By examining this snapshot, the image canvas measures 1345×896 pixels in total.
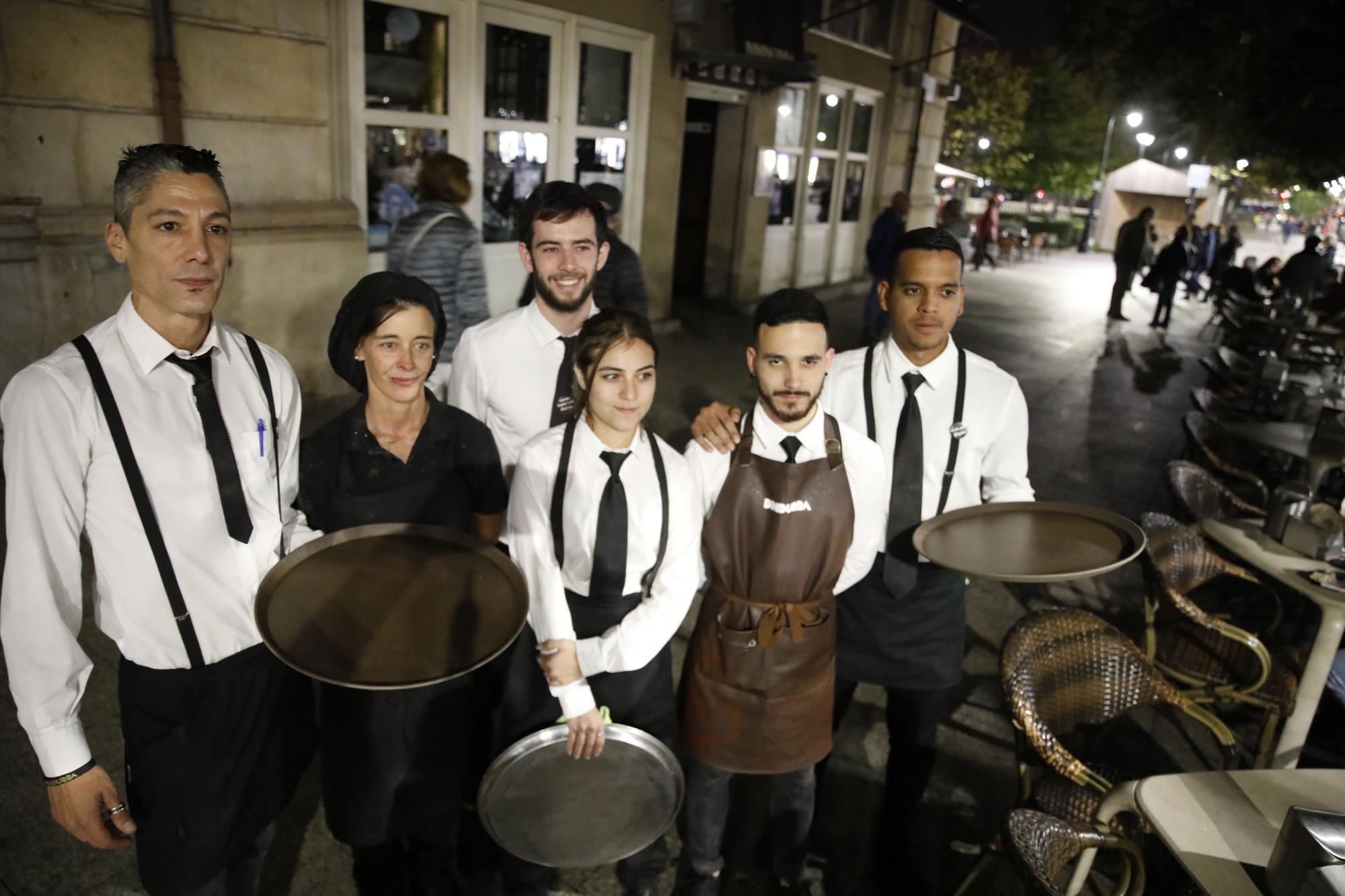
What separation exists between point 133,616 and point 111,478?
30 centimetres

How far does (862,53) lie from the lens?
1343cm

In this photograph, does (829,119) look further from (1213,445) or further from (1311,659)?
(1311,659)

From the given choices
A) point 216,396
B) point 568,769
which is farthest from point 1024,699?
point 216,396

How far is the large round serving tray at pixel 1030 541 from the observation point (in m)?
2.39

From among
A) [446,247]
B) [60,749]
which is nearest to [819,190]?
[446,247]

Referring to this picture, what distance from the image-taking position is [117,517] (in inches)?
67.3

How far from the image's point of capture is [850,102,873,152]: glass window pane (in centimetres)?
1401

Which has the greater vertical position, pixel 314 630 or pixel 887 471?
pixel 887 471

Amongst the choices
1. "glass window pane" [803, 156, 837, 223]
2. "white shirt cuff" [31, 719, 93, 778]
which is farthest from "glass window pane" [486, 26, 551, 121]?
"white shirt cuff" [31, 719, 93, 778]

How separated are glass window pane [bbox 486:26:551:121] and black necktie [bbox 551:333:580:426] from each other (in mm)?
5662

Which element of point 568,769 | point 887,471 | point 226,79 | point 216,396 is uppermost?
point 226,79

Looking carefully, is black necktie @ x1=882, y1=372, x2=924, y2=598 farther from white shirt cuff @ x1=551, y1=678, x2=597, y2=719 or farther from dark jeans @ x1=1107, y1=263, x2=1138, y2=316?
dark jeans @ x1=1107, y1=263, x2=1138, y2=316

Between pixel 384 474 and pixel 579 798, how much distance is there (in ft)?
3.07

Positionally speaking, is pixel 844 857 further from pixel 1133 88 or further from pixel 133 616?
pixel 1133 88
